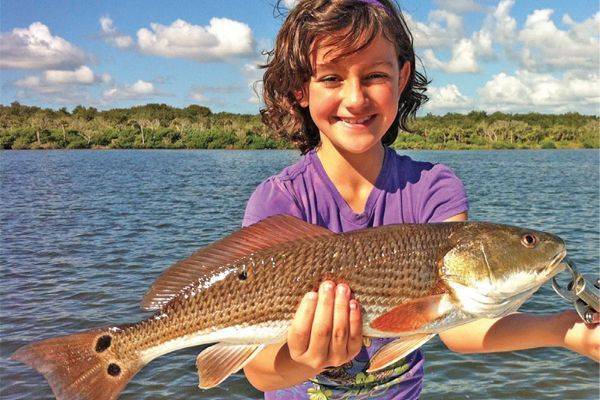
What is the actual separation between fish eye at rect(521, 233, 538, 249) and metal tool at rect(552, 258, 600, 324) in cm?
14

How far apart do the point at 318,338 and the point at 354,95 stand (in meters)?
1.14

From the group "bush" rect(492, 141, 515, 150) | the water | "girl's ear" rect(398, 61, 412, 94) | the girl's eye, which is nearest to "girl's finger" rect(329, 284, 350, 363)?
the girl's eye

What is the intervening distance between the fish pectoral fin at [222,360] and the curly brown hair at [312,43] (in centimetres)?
142

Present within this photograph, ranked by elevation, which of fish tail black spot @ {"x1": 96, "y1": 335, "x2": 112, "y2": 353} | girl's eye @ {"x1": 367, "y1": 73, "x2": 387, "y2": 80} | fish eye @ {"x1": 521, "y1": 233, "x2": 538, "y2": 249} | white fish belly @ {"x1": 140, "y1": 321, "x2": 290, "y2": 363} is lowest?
fish tail black spot @ {"x1": 96, "y1": 335, "x2": 112, "y2": 353}

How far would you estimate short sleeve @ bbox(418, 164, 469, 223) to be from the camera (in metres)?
3.04

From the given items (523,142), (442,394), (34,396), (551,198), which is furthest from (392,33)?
(523,142)

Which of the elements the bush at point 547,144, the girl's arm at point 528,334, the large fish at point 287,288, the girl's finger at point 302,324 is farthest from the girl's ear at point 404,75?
the bush at point 547,144

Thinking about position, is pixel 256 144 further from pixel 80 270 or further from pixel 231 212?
pixel 80 270

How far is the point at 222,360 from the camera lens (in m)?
2.55

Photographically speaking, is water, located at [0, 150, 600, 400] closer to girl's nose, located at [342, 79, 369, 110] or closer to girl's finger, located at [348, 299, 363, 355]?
girl's finger, located at [348, 299, 363, 355]

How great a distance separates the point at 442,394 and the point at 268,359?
475cm

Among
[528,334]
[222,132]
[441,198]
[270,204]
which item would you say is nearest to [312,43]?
[270,204]

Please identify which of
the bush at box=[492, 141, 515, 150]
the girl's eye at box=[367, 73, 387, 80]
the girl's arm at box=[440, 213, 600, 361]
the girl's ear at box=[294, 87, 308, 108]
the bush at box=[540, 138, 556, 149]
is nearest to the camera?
the girl's arm at box=[440, 213, 600, 361]

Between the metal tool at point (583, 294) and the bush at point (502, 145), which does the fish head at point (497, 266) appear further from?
the bush at point (502, 145)
